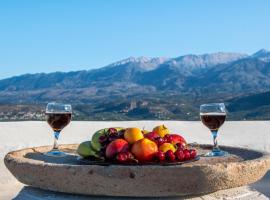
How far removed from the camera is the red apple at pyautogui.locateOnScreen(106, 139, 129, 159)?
3.46m

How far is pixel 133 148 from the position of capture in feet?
11.4

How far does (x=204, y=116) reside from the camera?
4.01m

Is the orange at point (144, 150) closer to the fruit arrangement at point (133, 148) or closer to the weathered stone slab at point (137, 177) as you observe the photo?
the fruit arrangement at point (133, 148)

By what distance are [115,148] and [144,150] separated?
0.64 feet

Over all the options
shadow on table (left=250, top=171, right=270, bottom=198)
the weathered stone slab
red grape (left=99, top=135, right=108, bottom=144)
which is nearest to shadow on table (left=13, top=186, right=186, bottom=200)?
the weathered stone slab

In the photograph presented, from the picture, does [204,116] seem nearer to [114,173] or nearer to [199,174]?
[199,174]

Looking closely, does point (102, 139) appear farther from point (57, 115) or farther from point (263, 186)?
point (263, 186)

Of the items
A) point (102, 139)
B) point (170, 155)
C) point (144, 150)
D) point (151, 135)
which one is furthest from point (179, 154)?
point (102, 139)

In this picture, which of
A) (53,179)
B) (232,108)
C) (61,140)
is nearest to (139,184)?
(53,179)

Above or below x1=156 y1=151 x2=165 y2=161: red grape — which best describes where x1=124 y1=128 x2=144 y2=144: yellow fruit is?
above

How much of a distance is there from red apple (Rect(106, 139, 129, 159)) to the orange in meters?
0.07

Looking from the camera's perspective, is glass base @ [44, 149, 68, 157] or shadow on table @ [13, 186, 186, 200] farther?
glass base @ [44, 149, 68, 157]

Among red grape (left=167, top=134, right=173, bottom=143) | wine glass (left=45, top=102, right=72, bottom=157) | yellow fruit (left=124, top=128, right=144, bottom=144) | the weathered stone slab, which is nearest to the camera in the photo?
the weathered stone slab

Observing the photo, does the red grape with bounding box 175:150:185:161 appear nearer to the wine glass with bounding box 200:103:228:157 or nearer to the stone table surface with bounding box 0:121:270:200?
the wine glass with bounding box 200:103:228:157
